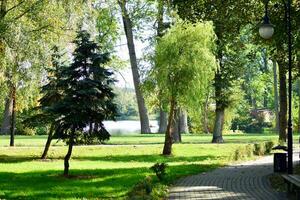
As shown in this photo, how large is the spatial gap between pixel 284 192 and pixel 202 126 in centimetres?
4942

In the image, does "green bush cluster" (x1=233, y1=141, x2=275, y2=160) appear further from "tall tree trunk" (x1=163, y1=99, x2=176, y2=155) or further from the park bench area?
the park bench area

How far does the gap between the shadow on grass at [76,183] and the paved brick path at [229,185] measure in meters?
0.97

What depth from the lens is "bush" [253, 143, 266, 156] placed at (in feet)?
87.9

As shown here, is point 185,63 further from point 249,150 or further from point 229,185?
point 229,185

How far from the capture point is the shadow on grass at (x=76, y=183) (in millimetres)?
13617

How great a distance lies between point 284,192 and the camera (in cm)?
1379

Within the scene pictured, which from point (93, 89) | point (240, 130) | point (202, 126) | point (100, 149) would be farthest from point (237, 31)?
point (240, 130)

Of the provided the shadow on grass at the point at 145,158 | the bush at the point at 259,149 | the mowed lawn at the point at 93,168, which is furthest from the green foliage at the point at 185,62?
the bush at the point at 259,149

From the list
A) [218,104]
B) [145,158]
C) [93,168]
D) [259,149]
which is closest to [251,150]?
[259,149]

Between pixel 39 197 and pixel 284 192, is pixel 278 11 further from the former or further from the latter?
pixel 39 197

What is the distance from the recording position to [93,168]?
20016 millimetres

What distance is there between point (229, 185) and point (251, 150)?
1091cm

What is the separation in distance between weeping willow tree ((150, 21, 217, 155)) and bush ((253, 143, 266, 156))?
12.8 feet

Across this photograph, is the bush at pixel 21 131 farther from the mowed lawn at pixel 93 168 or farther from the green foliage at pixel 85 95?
the green foliage at pixel 85 95
